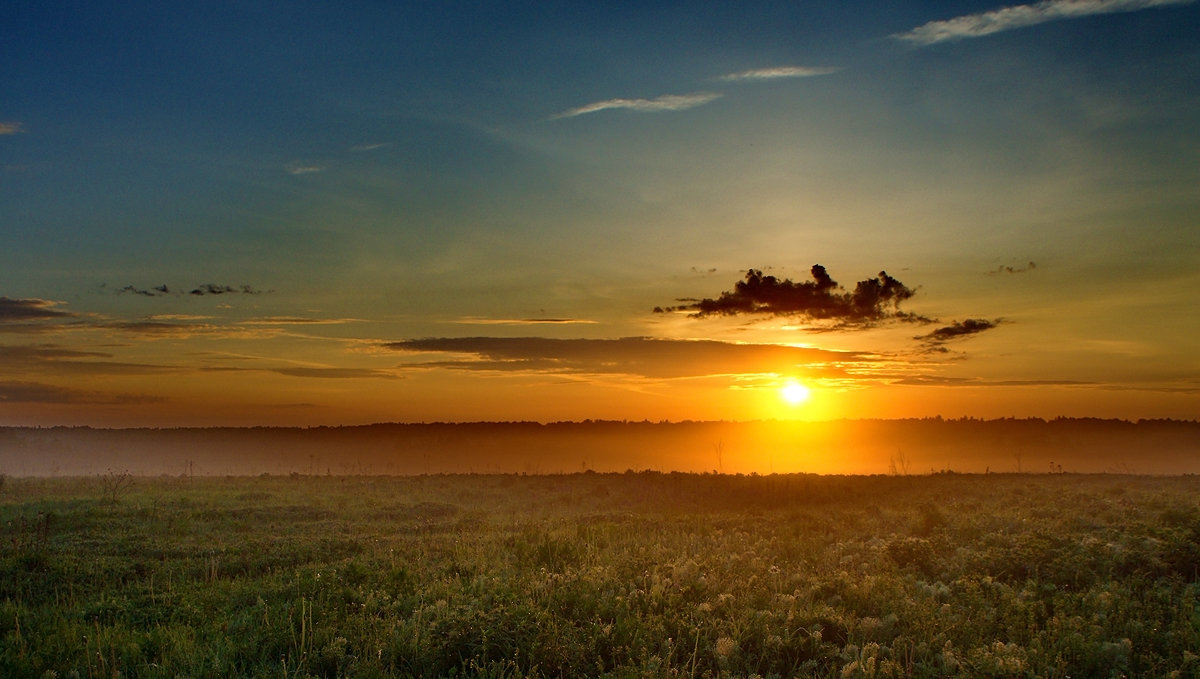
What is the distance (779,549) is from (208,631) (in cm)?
1061

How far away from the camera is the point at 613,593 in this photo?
11.8 metres

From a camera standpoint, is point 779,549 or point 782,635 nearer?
point 782,635

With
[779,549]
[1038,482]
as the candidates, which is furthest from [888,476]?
[779,549]

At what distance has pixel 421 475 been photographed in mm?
39031

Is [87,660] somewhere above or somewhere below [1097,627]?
below

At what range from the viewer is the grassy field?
941cm

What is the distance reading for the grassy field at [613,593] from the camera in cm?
941

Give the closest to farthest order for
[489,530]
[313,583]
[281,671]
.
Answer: [281,671]
[313,583]
[489,530]

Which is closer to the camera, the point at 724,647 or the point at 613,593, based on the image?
the point at 724,647

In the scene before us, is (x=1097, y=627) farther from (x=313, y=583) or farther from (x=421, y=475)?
(x=421, y=475)

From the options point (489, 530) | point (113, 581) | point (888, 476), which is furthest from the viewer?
point (888, 476)

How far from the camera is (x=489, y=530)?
21.1 m

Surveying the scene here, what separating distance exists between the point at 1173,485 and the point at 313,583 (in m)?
30.7

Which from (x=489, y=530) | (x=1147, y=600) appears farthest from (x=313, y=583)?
(x=1147, y=600)
